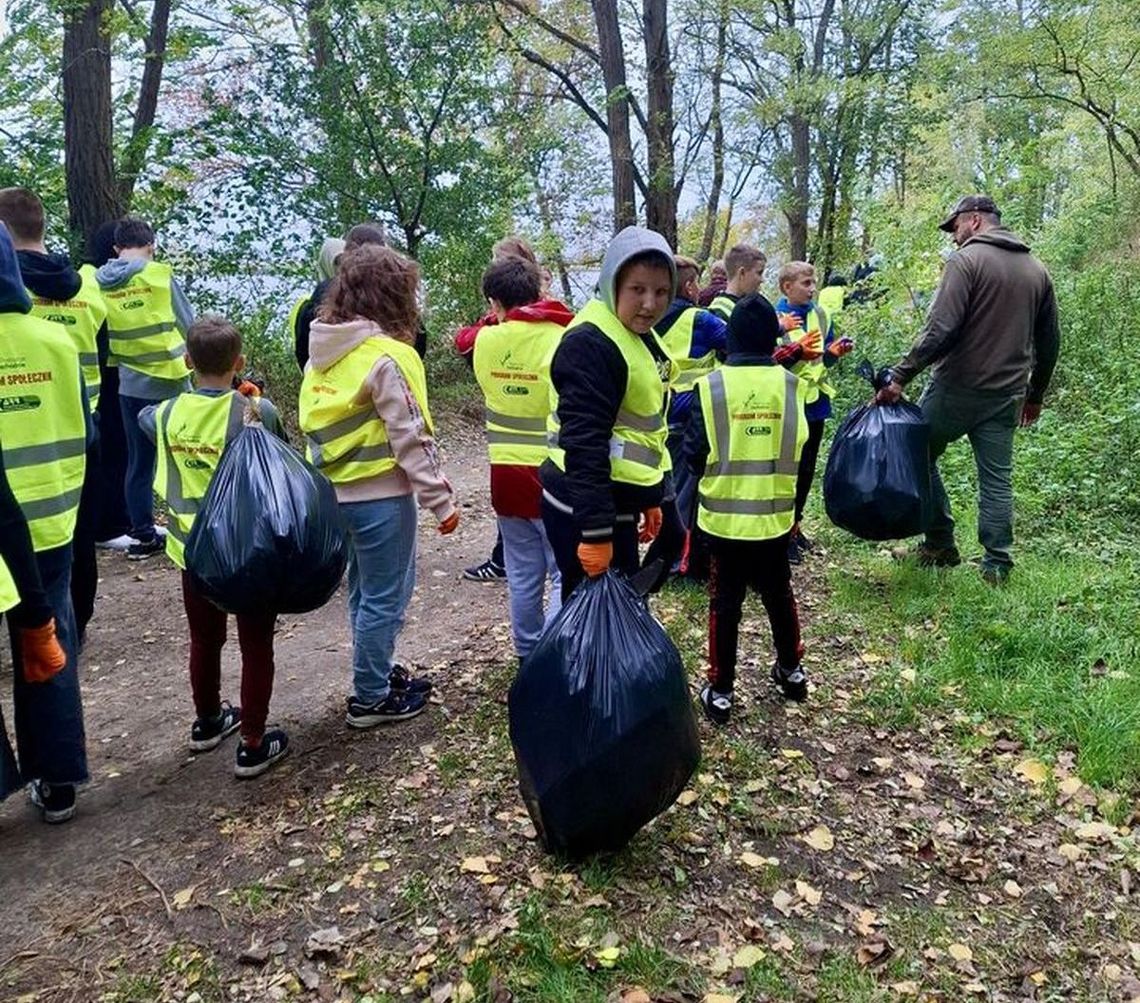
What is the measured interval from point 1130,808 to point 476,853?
91.6 inches

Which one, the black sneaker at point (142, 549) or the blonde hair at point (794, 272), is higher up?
the blonde hair at point (794, 272)

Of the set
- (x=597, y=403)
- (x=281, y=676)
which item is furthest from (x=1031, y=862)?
(x=281, y=676)

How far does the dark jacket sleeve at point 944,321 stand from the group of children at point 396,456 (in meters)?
0.81

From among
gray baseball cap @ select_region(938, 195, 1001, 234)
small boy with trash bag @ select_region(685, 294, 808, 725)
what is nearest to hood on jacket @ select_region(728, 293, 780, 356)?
small boy with trash bag @ select_region(685, 294, 808, 725)

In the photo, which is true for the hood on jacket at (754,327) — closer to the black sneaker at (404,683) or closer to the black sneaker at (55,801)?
the black sneaker at (404,683)

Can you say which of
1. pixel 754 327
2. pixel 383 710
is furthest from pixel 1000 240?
pixel 383 710

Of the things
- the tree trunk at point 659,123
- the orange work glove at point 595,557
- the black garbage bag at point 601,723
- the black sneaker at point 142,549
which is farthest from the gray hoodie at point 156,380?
the tree trunk at point 659,123

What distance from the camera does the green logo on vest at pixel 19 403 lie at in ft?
9.37

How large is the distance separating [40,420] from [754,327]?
2629mm

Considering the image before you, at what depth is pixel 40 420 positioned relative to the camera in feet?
9.62

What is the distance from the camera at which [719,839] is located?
294cm

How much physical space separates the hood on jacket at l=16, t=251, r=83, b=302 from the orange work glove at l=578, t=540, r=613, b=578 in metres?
2.47

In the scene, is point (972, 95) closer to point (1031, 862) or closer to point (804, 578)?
point (804, 578)

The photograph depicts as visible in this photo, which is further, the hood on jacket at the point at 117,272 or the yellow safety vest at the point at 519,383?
the hood on jacket at the point at 117,272
